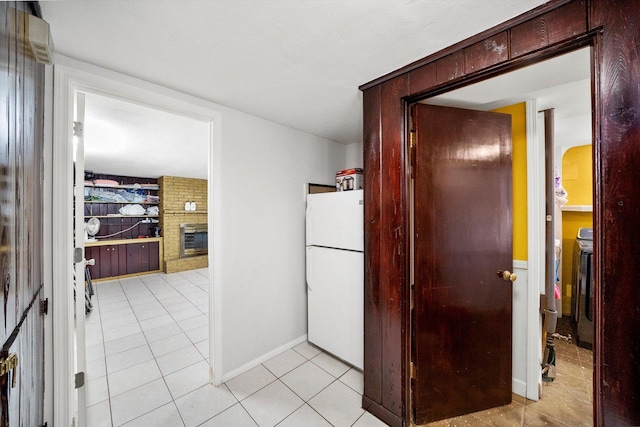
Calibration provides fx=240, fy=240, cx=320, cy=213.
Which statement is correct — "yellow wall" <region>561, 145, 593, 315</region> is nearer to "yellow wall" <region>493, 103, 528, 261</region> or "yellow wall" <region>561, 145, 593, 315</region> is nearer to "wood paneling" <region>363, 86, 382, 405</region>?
"yellow wall" <region>493, 103, 528, 261</region>

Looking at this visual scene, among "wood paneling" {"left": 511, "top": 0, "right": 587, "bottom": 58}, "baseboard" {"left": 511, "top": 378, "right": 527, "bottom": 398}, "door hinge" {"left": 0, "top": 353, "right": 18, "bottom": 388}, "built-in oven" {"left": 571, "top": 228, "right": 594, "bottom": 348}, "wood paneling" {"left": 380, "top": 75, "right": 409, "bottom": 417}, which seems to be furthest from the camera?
"built-in oven" {"left": 571, "top": 228, "right": 594, "bottom": 348}

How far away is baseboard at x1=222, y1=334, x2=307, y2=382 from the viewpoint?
2.05m

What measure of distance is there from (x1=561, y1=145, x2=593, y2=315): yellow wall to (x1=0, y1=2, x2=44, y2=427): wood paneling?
4553mm

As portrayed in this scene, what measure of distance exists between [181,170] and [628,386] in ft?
20.1

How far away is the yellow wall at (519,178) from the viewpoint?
6.04 ft

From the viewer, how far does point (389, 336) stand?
1592 mm

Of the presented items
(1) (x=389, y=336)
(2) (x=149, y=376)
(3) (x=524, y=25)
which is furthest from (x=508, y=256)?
(2) (x=149, y=376)

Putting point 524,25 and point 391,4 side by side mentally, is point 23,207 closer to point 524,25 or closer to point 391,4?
point 391,4

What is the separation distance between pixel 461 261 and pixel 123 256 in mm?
6604

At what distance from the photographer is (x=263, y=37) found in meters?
1.21

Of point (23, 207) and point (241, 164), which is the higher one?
point (241, 164)

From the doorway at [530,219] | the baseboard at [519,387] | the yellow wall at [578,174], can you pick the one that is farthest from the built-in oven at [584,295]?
the baseboard at [519,387]

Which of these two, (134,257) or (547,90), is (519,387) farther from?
(134,257)

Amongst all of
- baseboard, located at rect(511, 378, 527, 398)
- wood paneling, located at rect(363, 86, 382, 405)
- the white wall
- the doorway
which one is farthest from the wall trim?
baseboard, located at rect(511, 378, 527, 398)
